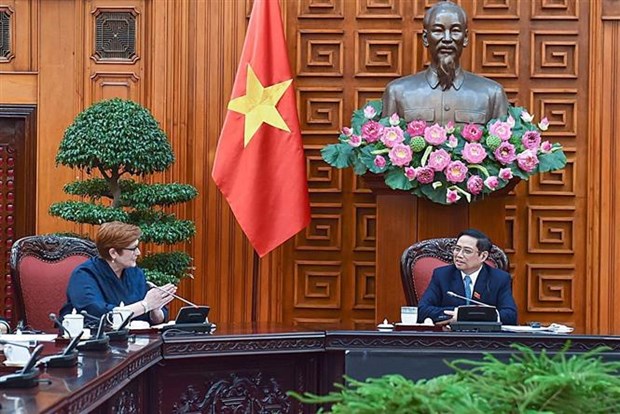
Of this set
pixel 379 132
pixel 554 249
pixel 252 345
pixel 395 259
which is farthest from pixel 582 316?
pixel 252 345

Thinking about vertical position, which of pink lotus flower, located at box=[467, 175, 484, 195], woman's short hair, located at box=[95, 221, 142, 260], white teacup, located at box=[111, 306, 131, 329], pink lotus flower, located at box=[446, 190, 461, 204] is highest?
pink lotus flower, located at box=[467, 175, 484, 195]

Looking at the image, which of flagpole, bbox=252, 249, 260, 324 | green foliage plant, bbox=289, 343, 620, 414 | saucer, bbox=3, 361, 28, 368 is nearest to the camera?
green foliage plant, bbox=289, 343, 620, 414

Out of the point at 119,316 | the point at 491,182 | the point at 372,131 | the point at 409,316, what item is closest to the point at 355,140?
the point at 372,131

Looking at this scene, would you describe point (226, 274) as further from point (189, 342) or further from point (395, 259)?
point (189, 342)

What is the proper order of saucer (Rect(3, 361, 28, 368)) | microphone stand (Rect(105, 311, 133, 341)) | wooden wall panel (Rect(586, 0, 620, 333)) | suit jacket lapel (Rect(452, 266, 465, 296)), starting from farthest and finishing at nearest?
wooden wall panel (Rect(586, 0, 620, 333)) < suit jacket lapel (Rect(452, 266, 465, 296)) < microphone stand (Rect(105, 311, 133, 341)) < saucer (Rect(3, 361, 28, 368))

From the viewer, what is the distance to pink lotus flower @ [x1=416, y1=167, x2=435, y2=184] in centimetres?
524

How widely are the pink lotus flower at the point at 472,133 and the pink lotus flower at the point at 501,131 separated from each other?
67 millimetres

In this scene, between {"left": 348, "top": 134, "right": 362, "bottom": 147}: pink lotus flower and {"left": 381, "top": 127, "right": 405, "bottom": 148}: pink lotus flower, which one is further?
{"left": 348, "top": 134, "right": 362, "bottom": 147}: pink lotus flower

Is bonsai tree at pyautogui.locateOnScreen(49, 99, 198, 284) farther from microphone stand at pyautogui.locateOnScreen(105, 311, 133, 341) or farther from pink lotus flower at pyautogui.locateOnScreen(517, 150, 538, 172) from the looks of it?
microphone stand at pyautogui.locateOnScreen(105, 311, 133, 341)

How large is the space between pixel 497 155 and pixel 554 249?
3.73 feet

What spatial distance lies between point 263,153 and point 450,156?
1024 millimetres

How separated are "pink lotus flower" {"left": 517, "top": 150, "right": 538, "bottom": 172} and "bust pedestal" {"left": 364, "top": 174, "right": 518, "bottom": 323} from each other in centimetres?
20

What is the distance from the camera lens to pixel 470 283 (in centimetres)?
467

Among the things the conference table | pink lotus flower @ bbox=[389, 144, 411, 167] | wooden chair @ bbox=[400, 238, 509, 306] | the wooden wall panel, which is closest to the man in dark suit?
wooden chair @ bbox=[400, 238, 509, 306]
